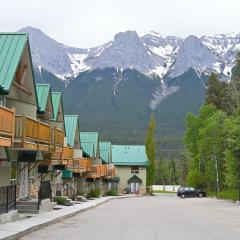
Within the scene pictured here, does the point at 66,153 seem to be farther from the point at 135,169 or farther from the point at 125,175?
the point at 125,175

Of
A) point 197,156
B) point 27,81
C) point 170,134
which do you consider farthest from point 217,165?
point 170,134

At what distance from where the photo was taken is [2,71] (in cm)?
2595

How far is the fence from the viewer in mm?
→ 22984

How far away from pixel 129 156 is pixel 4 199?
88751 millimetres

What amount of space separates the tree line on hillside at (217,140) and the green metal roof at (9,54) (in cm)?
2626

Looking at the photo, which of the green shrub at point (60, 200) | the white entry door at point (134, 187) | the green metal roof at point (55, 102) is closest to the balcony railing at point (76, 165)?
the green metal roof at point (55, 102)

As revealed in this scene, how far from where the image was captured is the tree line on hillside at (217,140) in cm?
5338

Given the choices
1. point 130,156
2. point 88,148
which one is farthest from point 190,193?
point 130,156

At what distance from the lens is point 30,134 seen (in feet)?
84.8

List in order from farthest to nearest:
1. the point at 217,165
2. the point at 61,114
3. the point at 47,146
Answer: the point at 217,165, the point at 61,114, the point at 47,146

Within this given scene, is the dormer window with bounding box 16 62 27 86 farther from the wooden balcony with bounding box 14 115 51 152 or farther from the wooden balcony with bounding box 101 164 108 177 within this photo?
the wooden balcony with bounding box 101 164 108 177

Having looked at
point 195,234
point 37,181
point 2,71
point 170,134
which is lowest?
point 195,234

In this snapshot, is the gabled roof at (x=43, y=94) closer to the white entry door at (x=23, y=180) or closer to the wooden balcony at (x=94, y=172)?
the white entry door at (x=23, y=180)

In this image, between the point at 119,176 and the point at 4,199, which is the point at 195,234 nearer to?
the point at 4,199
